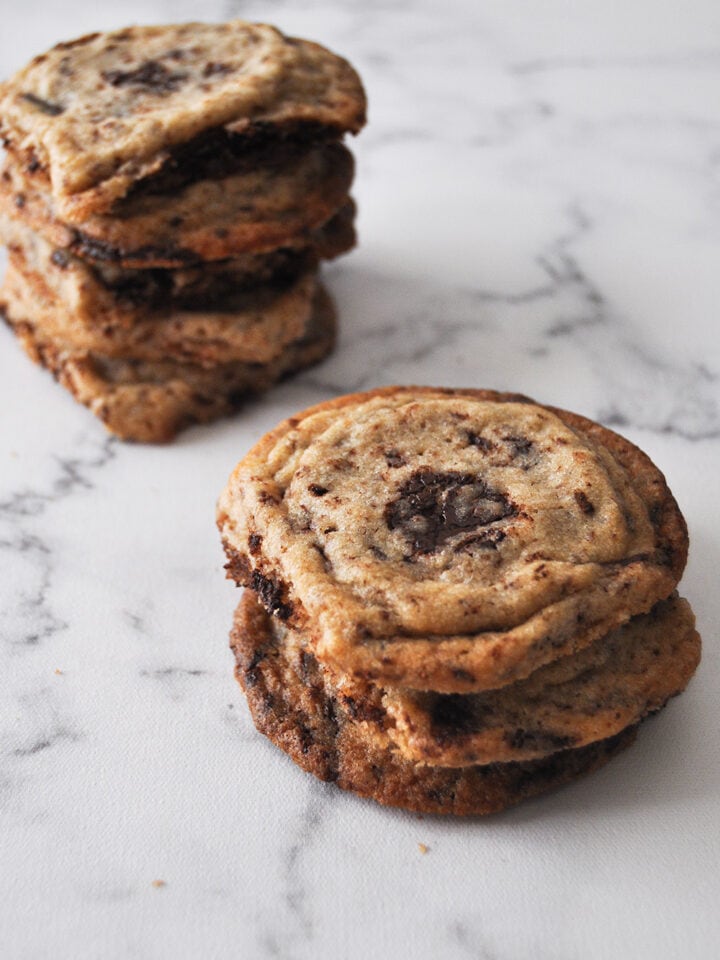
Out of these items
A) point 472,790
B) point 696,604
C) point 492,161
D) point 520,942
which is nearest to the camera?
point 520,942

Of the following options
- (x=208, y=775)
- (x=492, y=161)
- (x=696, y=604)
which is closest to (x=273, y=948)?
(x=208, y=775)

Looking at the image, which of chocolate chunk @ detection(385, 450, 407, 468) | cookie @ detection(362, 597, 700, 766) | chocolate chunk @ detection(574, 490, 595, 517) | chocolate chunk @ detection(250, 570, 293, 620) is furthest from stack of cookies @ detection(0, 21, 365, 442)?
cookie @ detection(362, 597, 700, 766)

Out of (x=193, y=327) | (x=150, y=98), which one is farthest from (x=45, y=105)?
(x=193, y=327)

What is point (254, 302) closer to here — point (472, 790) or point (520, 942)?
point (472, 790)

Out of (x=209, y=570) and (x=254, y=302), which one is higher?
(x=254, y=302)

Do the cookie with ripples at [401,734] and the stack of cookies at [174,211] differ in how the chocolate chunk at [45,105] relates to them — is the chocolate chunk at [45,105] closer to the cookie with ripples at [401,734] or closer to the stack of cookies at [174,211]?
the stack of cookies at [174,211]

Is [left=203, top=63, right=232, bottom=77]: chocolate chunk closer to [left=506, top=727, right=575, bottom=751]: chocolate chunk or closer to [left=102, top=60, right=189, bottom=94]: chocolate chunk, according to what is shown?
[left=102, top=60, right=189, bottom=94]: chocolate chunk
